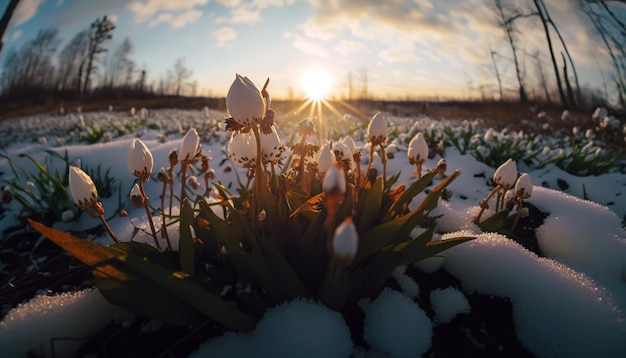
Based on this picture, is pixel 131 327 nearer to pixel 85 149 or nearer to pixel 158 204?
pixel 158 204

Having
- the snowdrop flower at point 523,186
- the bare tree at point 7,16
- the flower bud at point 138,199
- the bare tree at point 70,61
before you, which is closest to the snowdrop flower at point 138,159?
the flower bud at point 138,199

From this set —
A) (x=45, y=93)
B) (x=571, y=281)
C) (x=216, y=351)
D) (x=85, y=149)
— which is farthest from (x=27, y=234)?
(x=45, y=93)

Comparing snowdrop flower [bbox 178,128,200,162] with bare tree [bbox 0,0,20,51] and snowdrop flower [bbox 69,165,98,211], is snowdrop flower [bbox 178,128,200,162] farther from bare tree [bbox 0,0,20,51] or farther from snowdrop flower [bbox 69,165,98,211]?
bare tree [bbox 0,0,20,51]

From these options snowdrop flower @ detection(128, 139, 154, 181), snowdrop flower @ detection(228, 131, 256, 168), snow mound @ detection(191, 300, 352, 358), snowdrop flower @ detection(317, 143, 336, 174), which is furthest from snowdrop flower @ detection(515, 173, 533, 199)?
snowdrop flower @ detection(128, 139, 154, 181)

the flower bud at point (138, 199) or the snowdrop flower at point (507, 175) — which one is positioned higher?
the snowdrop flower at point (507, 175)

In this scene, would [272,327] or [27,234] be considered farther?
[27,234]

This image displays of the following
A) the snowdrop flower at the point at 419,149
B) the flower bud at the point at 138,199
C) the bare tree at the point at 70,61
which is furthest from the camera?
the bare tree at the point at 70,61

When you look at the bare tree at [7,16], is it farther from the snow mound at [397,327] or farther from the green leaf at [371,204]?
the snow mound at [397,327]

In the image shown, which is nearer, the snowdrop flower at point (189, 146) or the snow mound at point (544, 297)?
the snow mound at point (544, 297)

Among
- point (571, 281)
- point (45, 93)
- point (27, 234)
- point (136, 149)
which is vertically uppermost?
point (45, 93)
